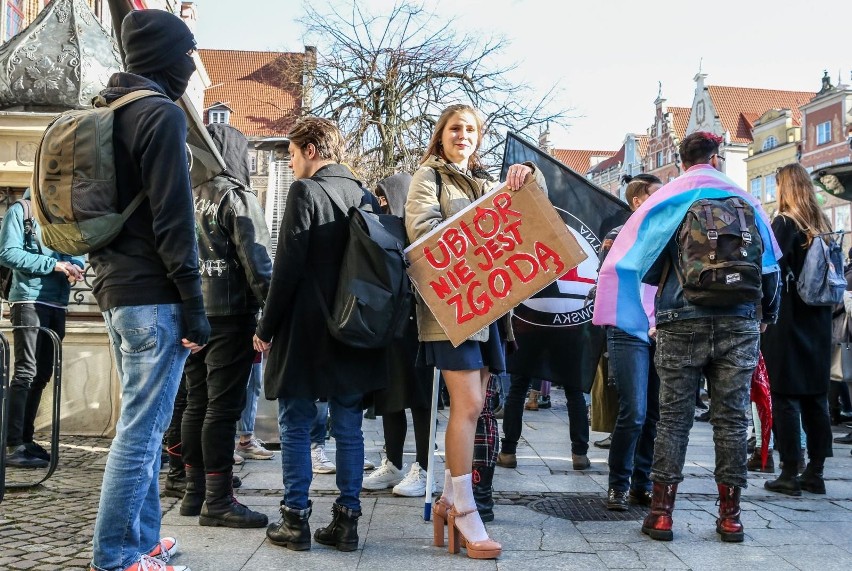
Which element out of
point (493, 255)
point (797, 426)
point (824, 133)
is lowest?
point (797, 426)

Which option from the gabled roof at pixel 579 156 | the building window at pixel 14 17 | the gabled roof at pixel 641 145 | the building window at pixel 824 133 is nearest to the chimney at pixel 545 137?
the building window at pixel 14 17

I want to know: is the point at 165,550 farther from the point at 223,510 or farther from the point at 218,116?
the point at 218,116

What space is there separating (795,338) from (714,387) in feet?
5.27

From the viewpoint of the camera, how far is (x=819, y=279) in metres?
5.46

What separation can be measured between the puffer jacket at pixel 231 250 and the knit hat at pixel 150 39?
4.32 feet

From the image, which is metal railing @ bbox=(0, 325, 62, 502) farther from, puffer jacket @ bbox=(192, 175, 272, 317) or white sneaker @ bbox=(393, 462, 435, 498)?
white sneaker @ bbox=(393, 462, 435, 498)

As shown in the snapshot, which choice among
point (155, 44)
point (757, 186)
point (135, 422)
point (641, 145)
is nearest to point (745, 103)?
point (757, 186)

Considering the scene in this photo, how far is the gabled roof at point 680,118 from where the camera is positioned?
6906cm

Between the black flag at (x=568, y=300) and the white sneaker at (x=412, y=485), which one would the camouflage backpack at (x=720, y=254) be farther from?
the white sneaker at (x=412, y=485)

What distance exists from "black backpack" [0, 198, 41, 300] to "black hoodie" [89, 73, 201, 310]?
3.25 meters

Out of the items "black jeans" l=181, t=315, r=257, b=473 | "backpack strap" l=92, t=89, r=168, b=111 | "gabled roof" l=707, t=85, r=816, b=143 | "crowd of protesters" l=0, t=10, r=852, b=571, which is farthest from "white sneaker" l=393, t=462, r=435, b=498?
"gabled roof" l=707, t=85, r=816, b=143

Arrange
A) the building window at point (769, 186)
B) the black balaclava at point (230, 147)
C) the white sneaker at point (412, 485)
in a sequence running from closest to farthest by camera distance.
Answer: the black balaclava at point (230, 147) → the white sneaker at point (412, 485) → the building window at point (769, 186)

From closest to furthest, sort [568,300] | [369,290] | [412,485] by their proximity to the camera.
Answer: [369,290]
[412,485]
[568,300]

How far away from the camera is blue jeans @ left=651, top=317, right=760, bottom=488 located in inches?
168
